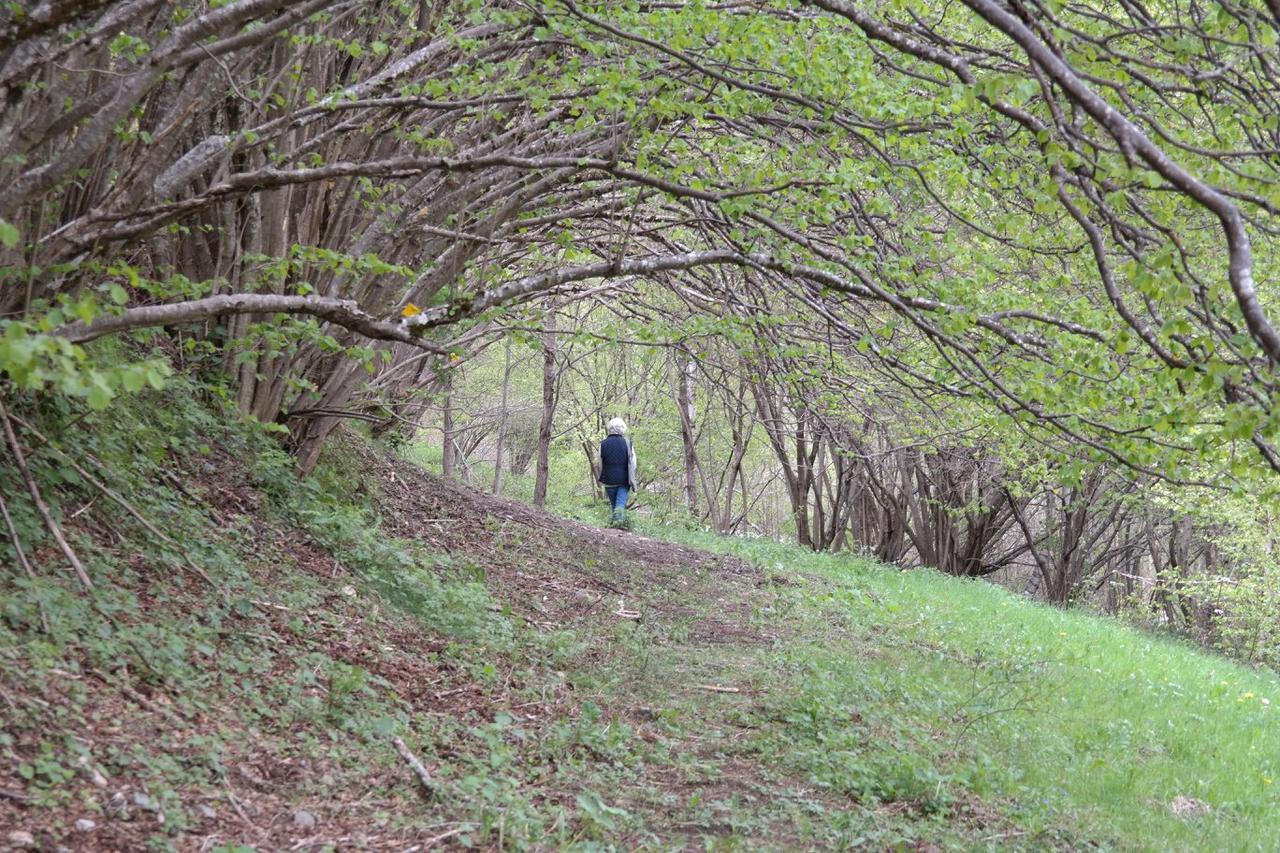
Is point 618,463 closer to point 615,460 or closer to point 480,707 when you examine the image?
point 615,460

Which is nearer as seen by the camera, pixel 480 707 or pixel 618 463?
pixel 480 707

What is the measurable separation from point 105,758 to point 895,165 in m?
5.03

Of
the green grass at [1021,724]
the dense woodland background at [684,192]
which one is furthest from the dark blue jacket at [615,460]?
the dense woodland background at [684,192]

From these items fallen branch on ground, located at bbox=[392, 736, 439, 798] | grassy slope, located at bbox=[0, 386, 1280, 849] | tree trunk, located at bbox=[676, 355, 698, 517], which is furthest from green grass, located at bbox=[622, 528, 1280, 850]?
tree trunk, located at bbox=[676, 355, 698, 517]

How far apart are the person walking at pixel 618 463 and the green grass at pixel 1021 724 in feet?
13.8

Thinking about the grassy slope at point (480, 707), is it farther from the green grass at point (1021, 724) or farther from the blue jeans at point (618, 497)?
the blue jeans at point (618, 497)

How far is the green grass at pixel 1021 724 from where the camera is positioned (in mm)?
5809

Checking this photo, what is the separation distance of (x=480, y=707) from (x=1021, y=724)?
4.15 m

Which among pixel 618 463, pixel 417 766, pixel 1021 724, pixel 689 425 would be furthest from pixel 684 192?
pixel 689 425

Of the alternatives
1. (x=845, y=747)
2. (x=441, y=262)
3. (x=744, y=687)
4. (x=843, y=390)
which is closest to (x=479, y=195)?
(x=441, y=262)

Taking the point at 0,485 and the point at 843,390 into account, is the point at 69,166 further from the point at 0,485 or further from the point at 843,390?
the point at 843,390

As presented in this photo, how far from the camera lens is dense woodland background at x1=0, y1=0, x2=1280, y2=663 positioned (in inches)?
161

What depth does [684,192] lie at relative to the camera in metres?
5.40

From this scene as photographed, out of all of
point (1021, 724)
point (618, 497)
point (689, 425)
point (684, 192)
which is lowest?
point (1021, 724)
